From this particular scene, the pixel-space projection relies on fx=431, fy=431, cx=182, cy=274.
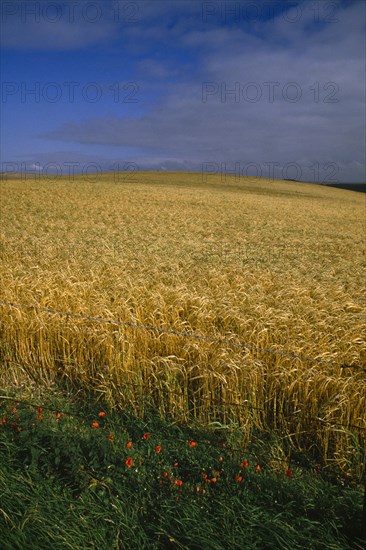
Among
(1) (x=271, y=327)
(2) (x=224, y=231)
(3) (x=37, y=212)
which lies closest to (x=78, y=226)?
(3) (x=37, y=212)

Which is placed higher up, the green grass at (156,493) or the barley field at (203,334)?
the barley field at (203,334)

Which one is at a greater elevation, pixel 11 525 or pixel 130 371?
pixel 130 371

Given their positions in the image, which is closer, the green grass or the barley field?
the green grass

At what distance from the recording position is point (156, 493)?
126 inches

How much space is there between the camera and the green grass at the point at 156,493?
278cm

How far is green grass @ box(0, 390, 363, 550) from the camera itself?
2.78m

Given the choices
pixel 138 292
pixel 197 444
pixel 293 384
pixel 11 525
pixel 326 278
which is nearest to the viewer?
pixel 11 525

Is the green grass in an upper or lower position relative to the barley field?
lower

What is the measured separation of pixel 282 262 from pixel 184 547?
11.8 m

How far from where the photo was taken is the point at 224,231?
21.2 m

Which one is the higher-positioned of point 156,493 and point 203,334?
point 203,334

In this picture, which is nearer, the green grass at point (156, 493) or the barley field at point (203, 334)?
the green grass at point (156, 493)

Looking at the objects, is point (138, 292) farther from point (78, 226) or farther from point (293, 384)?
point (78, 226)

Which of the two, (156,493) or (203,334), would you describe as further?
(203,334)
